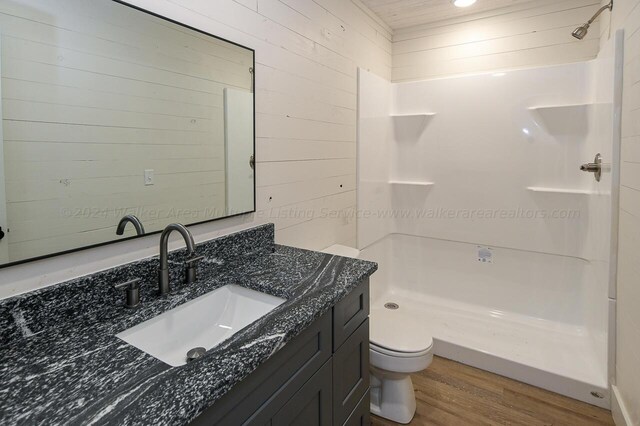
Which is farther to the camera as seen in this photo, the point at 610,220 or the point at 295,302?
the point at 610,220

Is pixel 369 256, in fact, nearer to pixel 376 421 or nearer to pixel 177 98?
pixel 376 421

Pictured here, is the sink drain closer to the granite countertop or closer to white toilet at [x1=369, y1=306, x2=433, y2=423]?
the granite countertop

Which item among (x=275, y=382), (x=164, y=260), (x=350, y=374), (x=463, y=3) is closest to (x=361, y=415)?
(x=350, y=374)

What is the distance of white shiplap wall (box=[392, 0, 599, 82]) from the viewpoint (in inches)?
97.0

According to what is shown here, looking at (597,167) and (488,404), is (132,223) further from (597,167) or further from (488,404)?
(597,167)

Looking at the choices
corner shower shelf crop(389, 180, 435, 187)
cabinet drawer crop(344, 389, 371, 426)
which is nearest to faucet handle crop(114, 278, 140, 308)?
cabinet drawer crop(344, 389, 371, 426)

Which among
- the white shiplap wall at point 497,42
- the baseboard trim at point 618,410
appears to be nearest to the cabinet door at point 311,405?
the baseboard trim at point 618,410

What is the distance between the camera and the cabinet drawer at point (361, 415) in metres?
1.42

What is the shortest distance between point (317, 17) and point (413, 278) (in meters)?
2.13

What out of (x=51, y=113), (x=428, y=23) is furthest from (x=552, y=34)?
(x=51, y=113)

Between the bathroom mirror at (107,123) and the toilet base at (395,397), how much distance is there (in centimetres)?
118

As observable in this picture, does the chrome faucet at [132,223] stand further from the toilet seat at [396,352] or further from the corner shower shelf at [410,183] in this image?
the corner shower shelf at [410,183]

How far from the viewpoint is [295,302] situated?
1.14 meters

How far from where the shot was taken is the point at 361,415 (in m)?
1.51
